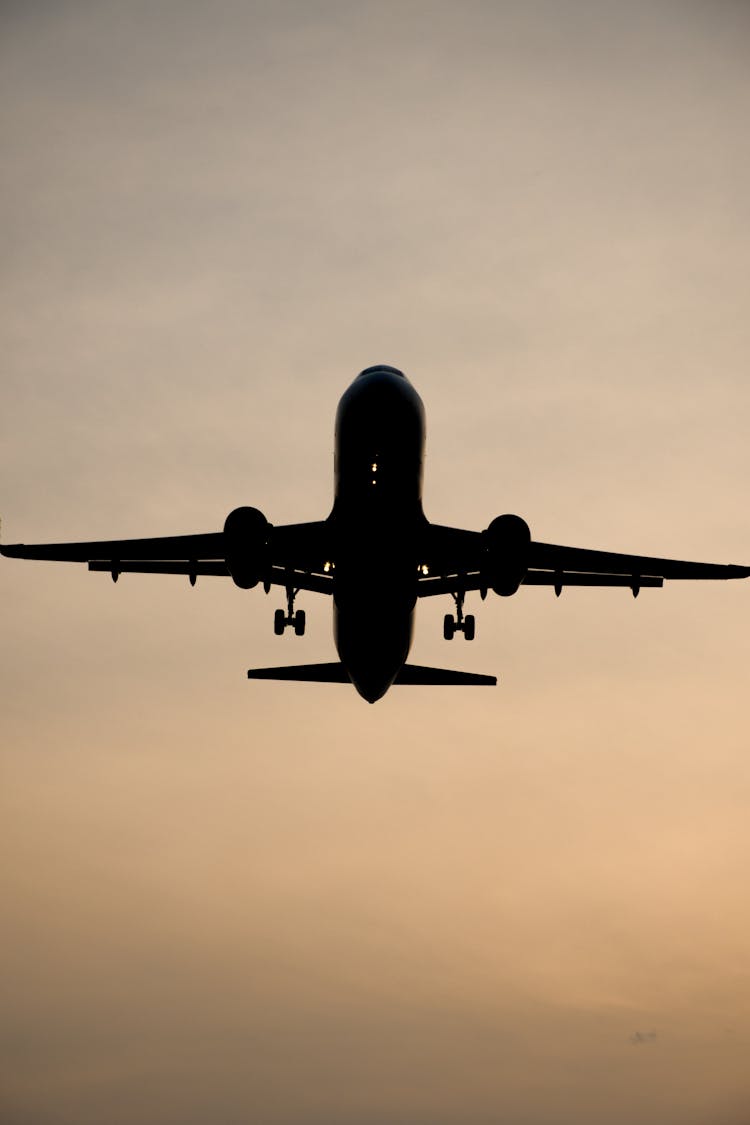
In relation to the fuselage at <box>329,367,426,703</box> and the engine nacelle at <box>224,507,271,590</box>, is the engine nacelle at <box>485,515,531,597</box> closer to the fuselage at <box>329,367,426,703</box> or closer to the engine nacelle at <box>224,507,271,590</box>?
the fuselage at <box>329,367,426,703</box>

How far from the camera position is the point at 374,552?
145ft

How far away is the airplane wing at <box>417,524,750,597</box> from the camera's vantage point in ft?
152

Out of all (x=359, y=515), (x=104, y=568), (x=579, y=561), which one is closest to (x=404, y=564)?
(x=359, y=515)

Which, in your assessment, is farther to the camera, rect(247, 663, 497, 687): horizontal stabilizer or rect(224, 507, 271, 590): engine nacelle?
rect(247, 663, 497, 687): horizontal stabilizer

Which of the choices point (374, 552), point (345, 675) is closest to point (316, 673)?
point (345, 675)

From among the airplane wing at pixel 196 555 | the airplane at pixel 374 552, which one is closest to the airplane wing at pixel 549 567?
the airplane at pixel 374 552

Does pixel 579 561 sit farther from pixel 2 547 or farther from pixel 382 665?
pixel 2 547

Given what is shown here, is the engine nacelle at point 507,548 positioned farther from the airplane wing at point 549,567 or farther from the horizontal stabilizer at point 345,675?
the horizontal stabilizer at point 345,675

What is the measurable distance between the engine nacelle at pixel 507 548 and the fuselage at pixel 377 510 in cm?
231

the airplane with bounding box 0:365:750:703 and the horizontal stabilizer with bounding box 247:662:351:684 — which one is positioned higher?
the airplane with bounding box 0:365:750:703

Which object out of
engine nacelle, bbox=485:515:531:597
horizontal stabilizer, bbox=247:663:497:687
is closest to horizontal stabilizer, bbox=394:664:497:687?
horizontal stabilizer, bbox=247:663:497:687

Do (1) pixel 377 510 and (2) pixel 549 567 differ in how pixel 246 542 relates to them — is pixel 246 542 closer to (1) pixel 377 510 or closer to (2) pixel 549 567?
(1) pixel 377 510

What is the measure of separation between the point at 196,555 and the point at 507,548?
32.5ft

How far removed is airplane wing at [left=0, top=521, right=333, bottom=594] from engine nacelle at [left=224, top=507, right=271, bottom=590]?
0.60 meters
